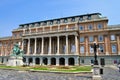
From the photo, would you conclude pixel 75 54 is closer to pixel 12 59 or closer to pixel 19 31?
pixel 12 59

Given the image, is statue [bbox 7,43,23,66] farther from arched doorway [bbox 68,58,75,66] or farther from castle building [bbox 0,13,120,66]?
arched doorway [bbox 68,58,75,66]

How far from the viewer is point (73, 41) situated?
63.9m

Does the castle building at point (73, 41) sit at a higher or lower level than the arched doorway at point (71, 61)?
higher

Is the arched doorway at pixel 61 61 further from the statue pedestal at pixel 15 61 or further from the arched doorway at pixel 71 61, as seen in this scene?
the statue pedestal at pixel 15 61

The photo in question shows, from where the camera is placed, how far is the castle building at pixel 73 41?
56781 mm

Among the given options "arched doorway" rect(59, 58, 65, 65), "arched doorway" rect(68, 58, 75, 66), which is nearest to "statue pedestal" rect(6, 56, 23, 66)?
"arched doorway" rect(59, 58, 65, 65)

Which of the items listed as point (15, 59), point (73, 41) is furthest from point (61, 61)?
point (15, 59)

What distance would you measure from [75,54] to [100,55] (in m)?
9.51

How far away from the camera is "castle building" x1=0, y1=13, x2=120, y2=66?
56781 millimetres

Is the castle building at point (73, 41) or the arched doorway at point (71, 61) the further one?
Answer: the arched doorway at point (71, 61)

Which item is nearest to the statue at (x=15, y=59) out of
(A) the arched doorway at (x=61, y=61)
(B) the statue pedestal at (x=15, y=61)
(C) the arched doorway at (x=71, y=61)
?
(B) the statue pedestal at (x=15, y=61)

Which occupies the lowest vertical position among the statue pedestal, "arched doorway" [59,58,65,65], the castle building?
"arched doorway" [59,58,65,65]

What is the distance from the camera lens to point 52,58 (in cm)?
6456

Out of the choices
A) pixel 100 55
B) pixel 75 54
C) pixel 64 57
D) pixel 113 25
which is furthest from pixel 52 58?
pixel 113 25
